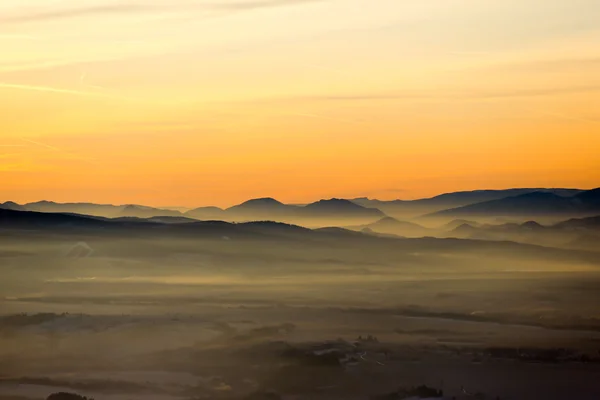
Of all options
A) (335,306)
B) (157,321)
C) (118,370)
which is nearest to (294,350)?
(118,370)

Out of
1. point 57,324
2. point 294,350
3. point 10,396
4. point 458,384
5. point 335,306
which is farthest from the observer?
point 335,306

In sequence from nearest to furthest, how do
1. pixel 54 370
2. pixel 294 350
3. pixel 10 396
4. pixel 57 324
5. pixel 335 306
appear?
1. pixel 10 396
2. pixel 54 370
3. pixel 294 350
4. pixel 57 324
5. pixel 335 306

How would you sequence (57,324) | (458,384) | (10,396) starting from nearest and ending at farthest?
(10,396) → (458,384) → (57,324)

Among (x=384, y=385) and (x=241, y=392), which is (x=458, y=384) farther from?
(x=241, y=392)

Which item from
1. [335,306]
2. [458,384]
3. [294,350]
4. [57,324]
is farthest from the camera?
[335,306]

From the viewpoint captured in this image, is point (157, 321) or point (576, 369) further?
point (157, 321)

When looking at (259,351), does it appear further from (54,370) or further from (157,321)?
(157,321)

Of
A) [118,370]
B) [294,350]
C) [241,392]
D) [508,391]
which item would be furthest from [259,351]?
[508,391]

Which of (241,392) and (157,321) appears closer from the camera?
(241,392)

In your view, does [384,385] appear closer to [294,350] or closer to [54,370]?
[294,350]
